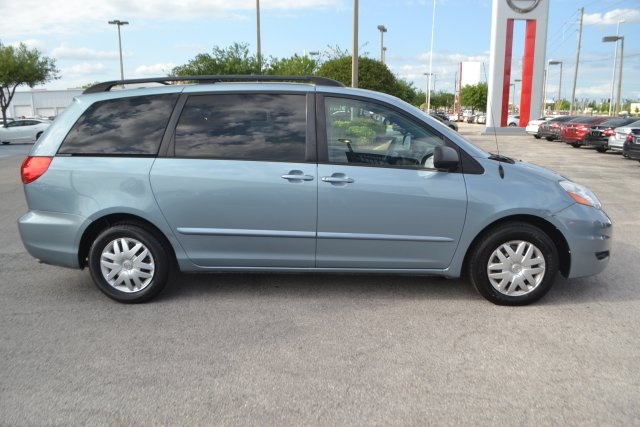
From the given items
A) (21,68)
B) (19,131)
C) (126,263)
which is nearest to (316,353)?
(126,263)

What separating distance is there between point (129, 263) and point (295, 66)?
25.5m

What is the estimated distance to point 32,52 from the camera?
43531 millimetres

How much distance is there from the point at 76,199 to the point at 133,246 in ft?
1.91

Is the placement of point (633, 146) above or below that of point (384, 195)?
below

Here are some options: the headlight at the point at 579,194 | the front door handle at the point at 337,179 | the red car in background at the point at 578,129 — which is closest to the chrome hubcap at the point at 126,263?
the front door handle at the point at 337,179

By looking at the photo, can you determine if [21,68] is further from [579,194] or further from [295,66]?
[579,194]

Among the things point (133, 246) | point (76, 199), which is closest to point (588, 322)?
point (133, 246)

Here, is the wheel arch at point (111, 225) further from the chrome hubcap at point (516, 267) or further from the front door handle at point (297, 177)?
the chrome hubcap at point (516, 267)

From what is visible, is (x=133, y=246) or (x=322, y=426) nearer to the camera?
(x=322, y=426)

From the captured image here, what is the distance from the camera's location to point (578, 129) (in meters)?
25.1

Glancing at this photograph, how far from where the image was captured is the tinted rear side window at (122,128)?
4.47 meters

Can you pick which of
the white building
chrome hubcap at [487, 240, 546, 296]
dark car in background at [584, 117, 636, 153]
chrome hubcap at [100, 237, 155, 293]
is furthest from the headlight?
the white building

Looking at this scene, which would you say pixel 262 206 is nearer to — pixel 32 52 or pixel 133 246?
pixel 133 246

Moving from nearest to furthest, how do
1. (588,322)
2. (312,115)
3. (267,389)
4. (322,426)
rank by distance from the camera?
(322,426) → (267,389) → (588,322) → (312,115)
